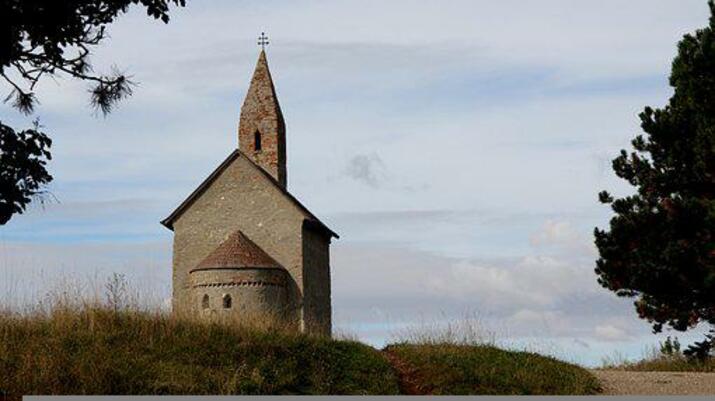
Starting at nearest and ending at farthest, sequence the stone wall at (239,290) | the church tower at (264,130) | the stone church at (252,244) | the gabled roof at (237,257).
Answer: the stone wall at (239,290)
the stone church at (252,244)
the gabled roof at (237,257)
the church tower at (264,130)

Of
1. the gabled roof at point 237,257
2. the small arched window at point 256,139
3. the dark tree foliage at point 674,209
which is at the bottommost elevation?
the dark tree foliage at point 674,209

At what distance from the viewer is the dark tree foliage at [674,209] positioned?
49.3ft

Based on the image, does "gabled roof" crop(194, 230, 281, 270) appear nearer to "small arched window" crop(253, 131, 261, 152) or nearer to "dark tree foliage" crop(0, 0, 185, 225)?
"small arched window" crop(253, 131, 261, 152)

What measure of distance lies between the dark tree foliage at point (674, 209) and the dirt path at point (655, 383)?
3.47ft

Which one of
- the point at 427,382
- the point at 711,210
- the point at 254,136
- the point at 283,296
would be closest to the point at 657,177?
the point at 711,210

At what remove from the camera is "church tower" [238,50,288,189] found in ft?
122

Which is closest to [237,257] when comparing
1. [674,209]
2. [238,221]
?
[238,221]

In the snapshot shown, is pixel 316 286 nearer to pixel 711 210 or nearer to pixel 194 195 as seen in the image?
pixel 194 195

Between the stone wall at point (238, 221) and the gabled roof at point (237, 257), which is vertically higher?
the stone wall at point (238, 221)

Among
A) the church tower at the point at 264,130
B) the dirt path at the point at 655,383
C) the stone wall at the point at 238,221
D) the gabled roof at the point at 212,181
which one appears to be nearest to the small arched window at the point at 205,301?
the stone wall at the point at 238,221

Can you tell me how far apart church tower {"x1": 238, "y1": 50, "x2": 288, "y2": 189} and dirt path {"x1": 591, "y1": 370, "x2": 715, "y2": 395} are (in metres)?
21.3

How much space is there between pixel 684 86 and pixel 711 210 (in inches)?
103

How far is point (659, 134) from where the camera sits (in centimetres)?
1595

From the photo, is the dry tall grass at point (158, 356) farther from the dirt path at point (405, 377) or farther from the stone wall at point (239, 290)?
the stone wall at point (239, 290)
